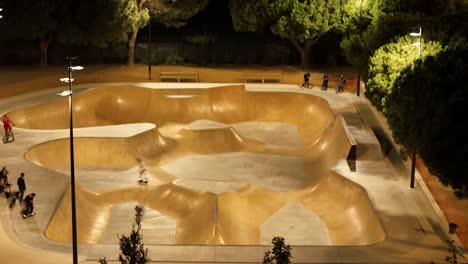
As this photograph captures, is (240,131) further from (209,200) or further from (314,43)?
(314,43)

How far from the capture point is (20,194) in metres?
24.8

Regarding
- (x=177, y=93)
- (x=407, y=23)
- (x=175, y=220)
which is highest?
(x=407, y=23)

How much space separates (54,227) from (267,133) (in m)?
20.6

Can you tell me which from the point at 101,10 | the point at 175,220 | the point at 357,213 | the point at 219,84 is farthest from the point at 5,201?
the point at 101,10

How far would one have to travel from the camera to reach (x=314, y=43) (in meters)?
58.7

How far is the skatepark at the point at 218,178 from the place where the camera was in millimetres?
21705

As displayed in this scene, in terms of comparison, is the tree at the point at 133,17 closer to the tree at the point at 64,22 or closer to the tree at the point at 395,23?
the tree at the point at 64,22

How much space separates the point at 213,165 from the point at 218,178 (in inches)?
92.1

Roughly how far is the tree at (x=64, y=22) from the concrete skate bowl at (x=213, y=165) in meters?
9.07

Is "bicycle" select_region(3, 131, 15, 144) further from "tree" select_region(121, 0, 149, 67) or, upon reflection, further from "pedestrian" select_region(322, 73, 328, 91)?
"pedestrian" select_region(322, 73, 328, 91)

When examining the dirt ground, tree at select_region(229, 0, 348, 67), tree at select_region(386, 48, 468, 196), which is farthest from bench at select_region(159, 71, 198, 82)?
tree at select_region(386, 48, 468, 196)

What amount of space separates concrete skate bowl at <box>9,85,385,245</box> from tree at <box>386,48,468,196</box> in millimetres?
3401

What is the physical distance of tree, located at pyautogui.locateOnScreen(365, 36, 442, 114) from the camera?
28469 millimetres

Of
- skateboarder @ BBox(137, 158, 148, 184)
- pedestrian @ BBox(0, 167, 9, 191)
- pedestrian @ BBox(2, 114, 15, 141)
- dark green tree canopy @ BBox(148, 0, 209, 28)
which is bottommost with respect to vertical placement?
skateboarder @ BBox(137, 158, 148, 184)
